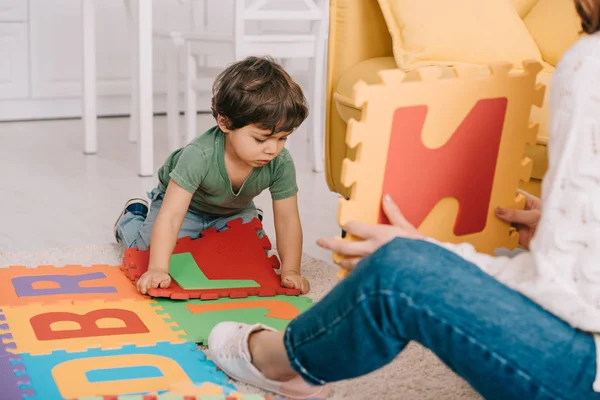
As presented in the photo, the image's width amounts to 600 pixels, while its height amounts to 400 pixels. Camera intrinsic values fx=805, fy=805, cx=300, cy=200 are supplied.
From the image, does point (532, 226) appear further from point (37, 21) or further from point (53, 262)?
point (37, 21)

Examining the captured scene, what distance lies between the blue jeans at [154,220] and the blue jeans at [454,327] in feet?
2.95

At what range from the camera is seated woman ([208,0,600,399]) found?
759mm

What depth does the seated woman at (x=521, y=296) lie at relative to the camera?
76 centimetres

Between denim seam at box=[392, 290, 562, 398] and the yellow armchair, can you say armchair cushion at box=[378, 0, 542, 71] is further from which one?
denim seam at box=[392, 290, 562, 398]

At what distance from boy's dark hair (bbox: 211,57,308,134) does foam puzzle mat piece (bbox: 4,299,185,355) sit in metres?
0.38

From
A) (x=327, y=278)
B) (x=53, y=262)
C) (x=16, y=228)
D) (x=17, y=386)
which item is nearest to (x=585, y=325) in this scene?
(x=17, y=386)

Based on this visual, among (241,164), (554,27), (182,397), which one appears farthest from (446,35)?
(182,397)

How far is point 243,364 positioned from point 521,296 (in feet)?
1.40

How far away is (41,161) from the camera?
2645 millimetres

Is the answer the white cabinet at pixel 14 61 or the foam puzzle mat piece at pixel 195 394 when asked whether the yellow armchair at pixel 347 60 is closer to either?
the foam puzzle mat piece at pixel 195 394

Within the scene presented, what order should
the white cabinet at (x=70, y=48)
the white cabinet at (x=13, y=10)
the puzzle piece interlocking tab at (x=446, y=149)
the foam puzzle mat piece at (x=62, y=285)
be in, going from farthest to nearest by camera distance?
the white cabinet at (x=70, y=48) < the white cabinet at (x=13, y=10) < the foam puzzle mat piece at (x=62, y=285) < the puzzle piece interlocking tab at (x=446, y=149)

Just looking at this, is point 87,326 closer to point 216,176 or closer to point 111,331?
point 111,331

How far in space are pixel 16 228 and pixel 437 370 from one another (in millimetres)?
1133

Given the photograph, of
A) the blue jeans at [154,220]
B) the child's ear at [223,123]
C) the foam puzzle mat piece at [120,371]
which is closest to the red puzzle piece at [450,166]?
the foam puzzle mat piece at [120,371]
